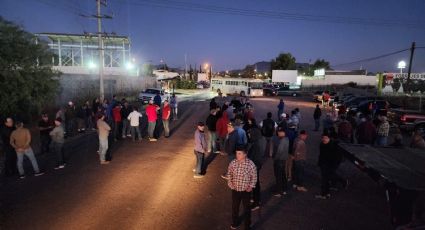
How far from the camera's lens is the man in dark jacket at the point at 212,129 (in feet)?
39.9

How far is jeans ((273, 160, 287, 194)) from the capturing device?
324 inches

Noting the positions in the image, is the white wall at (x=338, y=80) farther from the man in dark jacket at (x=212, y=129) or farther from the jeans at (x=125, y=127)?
the man in dark jacket at (x=212, y=129)

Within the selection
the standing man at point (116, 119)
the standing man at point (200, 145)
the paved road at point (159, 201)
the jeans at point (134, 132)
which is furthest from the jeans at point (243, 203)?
the standing man at point (116, 119)

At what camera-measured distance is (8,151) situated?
392 inches

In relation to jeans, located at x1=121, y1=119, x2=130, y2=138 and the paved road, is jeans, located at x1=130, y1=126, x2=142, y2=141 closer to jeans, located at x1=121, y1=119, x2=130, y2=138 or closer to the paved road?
jeans, located at x1=121, y1=119, x2=130, y2=138

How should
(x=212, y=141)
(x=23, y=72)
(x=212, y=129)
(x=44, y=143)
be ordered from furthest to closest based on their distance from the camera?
(x=23, y=72) → (x=212, y=141) → (x=44, y=143) → (x=212, y=129)

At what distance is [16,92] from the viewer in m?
15.0

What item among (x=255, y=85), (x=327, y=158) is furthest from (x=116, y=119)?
(x=255, y=85)

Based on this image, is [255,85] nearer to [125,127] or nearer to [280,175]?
[125,127]

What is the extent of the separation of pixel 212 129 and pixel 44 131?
601 centimetres

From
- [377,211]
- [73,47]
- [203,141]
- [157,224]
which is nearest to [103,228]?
[157,224]

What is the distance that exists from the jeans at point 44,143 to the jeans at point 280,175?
28.2 feet

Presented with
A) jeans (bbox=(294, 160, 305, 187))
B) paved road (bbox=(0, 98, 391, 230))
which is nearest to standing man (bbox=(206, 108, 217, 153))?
paved road (bbox=(0, 98, 391, 230))

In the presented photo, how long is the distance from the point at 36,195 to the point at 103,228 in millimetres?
2864
